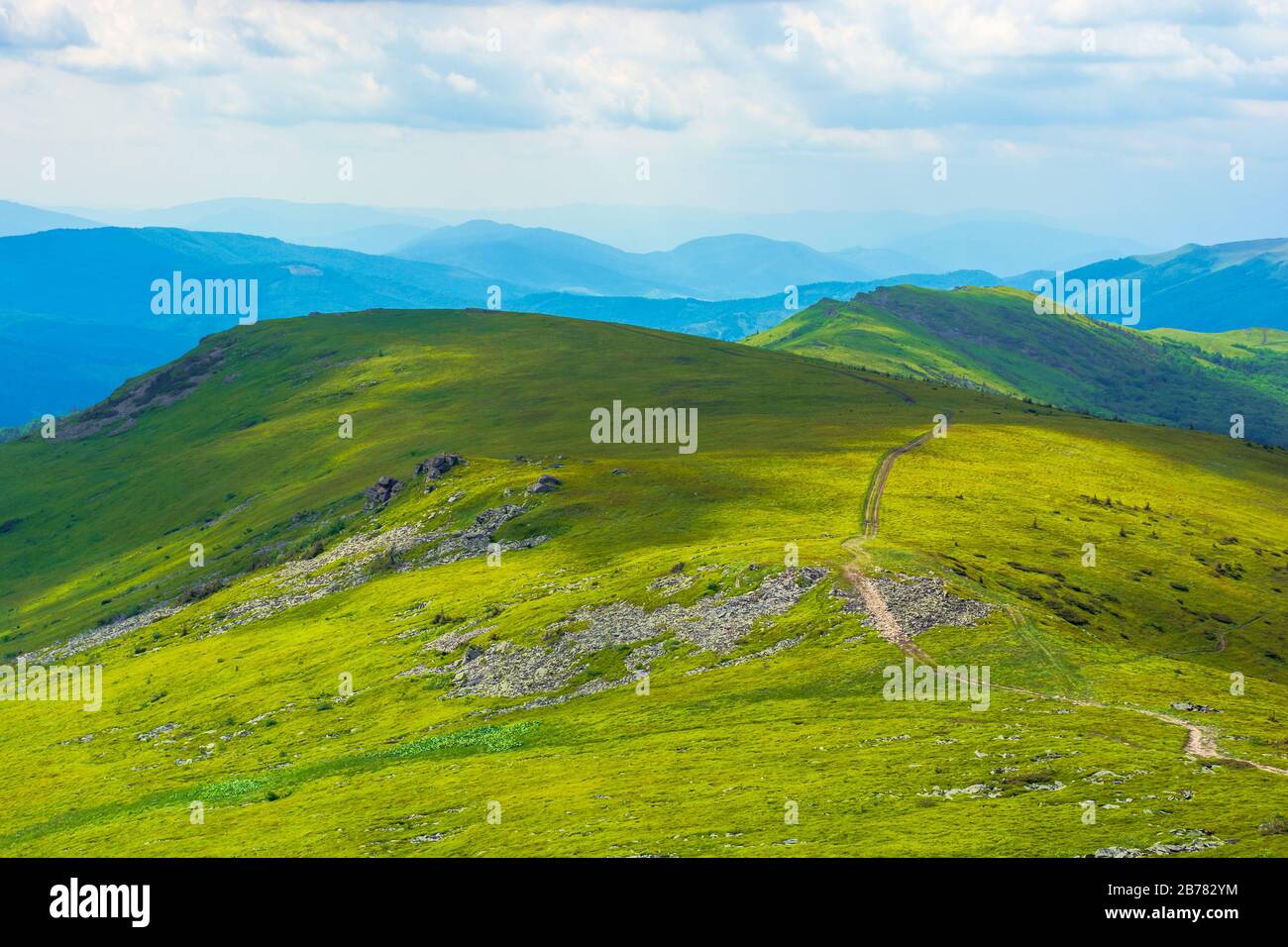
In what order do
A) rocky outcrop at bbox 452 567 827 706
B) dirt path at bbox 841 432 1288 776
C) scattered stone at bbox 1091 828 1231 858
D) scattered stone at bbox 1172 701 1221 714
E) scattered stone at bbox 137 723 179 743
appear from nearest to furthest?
scattered stone at bbox 1091 828 1231 858
dirt path at bbox 841 432 1288 776
scattered stone at bbox 1172 701 1221 714
rocky outcrop at bbox 452 567 827 706
scattered stone at bbox 137 723 179 743

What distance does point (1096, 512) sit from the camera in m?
122

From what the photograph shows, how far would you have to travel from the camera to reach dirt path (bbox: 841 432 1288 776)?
2235 inches

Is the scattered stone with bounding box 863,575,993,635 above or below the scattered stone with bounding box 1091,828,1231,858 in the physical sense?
above

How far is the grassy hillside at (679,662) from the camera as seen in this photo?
5400 centimetres

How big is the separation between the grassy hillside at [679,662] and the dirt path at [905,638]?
0.82 m

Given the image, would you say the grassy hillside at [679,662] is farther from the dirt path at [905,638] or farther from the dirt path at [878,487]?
the dirt path at [878,487]

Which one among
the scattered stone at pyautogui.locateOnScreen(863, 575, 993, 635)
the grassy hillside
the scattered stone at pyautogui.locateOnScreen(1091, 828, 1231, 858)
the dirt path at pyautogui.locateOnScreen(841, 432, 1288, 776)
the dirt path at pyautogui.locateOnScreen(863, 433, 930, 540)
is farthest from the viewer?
the dirt path at pyautogui.locateOnScreen(863, 433, 930, 540)

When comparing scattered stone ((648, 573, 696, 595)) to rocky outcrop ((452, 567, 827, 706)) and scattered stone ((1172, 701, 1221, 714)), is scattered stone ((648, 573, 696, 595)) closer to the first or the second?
rocky outcrop ((452, 567, 827, 706))

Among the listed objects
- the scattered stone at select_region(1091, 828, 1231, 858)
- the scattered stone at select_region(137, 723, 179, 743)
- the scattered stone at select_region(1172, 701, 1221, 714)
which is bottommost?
the scattered stone at select_region(137, 723, 179, 743)

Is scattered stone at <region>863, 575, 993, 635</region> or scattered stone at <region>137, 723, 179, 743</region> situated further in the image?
scattered stone at <region>137, 723, 179, 743</region>

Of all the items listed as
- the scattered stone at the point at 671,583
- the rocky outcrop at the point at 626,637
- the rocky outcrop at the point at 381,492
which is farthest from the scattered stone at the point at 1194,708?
the rocky outcrop at the point at 381,492

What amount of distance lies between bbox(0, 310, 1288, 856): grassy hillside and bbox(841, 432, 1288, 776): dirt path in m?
0.82

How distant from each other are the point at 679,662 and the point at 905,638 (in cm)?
1541

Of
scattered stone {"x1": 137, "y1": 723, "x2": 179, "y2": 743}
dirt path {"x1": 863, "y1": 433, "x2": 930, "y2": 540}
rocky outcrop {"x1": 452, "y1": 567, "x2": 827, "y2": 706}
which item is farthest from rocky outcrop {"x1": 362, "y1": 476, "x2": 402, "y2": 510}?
dirt path {"x1": 863, "y1": 433, "x2": 930, "y2": 540}
